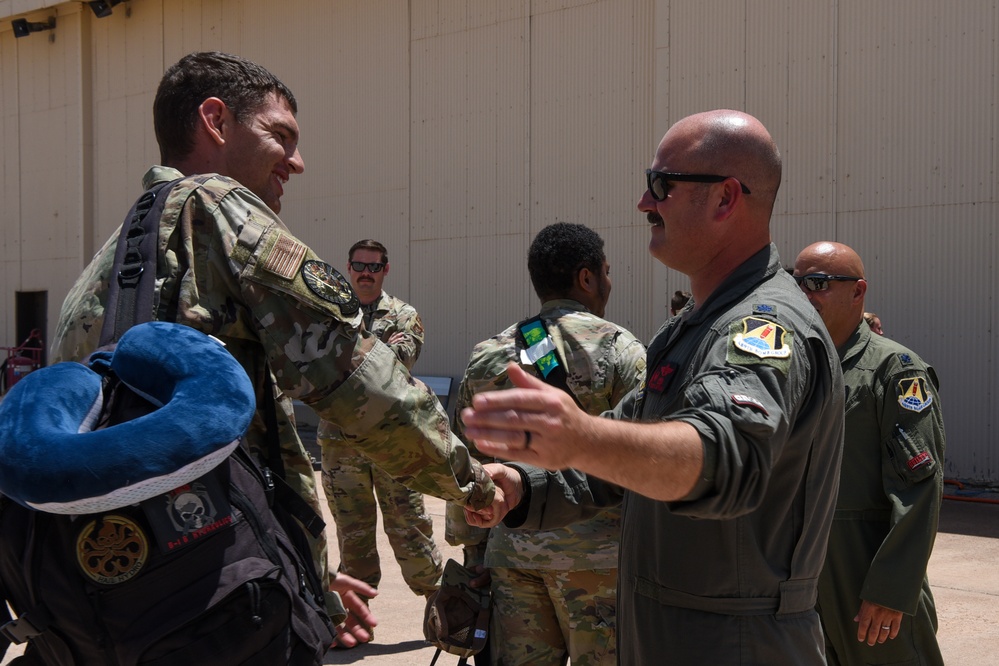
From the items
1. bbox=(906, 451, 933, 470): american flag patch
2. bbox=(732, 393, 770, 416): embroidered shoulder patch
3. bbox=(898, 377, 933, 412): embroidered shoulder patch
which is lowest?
bbox=(906, 451, 933, 470): american flag patch

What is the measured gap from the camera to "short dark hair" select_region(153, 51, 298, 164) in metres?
2.84

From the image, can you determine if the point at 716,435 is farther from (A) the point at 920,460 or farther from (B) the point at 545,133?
(B) the point at 545,133

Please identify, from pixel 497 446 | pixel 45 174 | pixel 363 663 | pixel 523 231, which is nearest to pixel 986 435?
pixel 523 231

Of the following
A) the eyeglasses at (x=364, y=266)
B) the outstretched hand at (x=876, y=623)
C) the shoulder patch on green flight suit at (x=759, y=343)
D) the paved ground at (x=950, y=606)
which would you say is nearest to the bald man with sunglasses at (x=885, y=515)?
the outstretched hand at (x=876, y=623)

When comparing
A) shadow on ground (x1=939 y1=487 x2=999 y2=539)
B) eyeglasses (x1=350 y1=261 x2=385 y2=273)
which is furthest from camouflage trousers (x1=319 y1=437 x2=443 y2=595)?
shadow on ground (x1=939 y1=487 x2=999 y2=539)

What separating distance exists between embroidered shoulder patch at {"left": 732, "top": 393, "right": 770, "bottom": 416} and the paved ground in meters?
4.08

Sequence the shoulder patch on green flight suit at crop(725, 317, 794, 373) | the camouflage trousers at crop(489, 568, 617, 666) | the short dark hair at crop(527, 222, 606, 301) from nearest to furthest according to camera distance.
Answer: the shoulder patch on green flight suit at crop(725, 317, 794, 373)
the camouflage trousers at crop(489, 568, 617, 666)
the short dark hair at crop(527, 222, 606, 301)

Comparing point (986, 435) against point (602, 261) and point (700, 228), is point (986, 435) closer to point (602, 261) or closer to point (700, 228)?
point (602, 261)

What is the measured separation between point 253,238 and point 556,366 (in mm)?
1909

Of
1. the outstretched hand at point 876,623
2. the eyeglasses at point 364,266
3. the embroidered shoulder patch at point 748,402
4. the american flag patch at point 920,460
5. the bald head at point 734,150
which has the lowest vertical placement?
the outstretched hand at point 876,623

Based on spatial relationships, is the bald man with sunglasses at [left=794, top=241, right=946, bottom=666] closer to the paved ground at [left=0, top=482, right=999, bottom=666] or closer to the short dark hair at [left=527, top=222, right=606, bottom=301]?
the short dark hair at [left=527, top=222, right=606, bottom=301]

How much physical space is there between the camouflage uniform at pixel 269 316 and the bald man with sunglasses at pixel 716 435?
2.14ft

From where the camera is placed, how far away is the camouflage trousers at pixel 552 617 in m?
3.86

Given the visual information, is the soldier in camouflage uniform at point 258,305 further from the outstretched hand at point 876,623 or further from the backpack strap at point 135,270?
the outstretched hand at point 876,623
